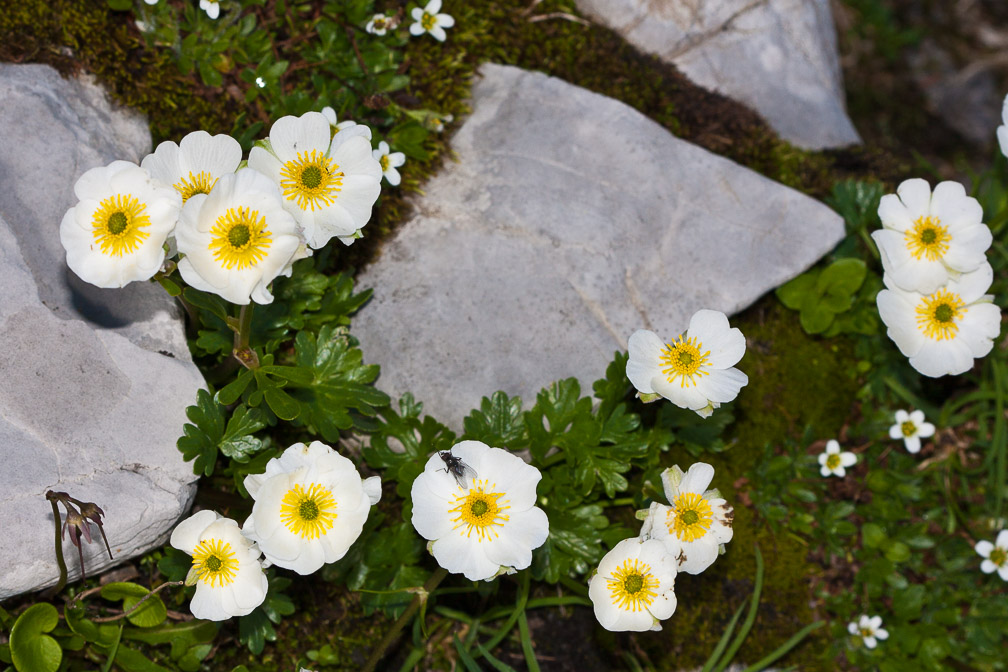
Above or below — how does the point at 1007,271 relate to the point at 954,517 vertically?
above

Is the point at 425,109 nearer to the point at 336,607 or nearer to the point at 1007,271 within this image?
the point at 336,607

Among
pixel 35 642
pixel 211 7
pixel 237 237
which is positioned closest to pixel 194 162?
pixel 237 237

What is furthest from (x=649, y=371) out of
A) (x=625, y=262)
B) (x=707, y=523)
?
(x=625, y=262)

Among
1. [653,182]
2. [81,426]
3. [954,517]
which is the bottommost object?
[954,517]

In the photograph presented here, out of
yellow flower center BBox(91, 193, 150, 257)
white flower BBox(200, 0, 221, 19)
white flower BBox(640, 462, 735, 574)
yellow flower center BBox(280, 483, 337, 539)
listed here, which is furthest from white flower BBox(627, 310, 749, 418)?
white flower BBox(200, 0, 221, 19)


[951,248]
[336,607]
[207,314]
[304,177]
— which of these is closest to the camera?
[304,177]

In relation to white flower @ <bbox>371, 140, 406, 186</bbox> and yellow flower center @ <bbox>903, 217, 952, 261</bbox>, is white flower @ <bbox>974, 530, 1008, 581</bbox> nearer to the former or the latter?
yellow flower center @ <bbox>903, 217, 952, 261</bbox>

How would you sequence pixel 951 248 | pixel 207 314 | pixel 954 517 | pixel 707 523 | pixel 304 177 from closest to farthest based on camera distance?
pixel 304 177, pixel 707 523, pixel 207 314, pixel 951 248, pixel 954 517
